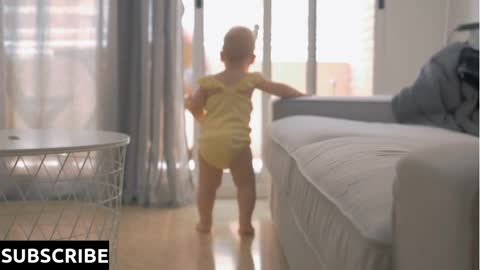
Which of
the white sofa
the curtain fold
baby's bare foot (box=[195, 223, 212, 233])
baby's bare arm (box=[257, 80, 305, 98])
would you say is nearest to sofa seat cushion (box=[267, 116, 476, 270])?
the white sofa

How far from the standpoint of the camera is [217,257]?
1888 mm

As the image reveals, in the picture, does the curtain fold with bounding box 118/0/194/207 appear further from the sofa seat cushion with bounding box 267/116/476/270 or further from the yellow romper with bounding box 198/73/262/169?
the sofa seat cushion with bounding box 267/116/476/270

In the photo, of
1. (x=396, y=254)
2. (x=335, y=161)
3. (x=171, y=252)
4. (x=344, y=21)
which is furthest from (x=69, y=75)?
(x=396, y=254)

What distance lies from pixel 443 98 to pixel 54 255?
136 cm

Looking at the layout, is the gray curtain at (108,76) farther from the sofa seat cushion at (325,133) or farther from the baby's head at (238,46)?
the sofa seat cushion at (325,133)

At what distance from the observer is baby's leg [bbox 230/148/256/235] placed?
2.14 meters

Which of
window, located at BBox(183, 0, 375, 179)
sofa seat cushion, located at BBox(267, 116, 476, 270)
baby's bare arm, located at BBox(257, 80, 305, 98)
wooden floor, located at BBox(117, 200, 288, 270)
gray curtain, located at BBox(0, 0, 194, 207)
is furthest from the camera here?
window, located at BBox(183, 0, 375, 179)

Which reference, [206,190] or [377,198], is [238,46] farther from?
[377,198]

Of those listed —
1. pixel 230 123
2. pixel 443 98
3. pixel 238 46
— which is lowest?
pixel 230 123

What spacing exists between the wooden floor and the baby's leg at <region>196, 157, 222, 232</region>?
Answer: 0.04m

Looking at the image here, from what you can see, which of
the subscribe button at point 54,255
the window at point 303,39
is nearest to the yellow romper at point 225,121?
the window at point 303,39

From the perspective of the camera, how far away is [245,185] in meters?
2.16

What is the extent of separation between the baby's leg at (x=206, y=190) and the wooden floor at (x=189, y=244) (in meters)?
0.04

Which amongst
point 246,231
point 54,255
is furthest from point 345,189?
point 246,231
